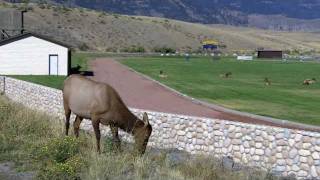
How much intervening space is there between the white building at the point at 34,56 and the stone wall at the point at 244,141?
108 ft

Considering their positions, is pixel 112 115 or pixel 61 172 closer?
pixel 61 172

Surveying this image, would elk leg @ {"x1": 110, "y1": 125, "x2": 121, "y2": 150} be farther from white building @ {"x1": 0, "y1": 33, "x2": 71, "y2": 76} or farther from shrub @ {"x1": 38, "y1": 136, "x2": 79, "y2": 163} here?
white building @ {"x1": 0, "y1": 33, "x2": 71, "y2": 76}

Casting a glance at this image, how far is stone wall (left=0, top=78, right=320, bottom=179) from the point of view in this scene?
15719 mm

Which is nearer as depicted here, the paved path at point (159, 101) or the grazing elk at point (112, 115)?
the grazing elk at point (112, 115)

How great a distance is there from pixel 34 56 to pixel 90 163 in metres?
42.7

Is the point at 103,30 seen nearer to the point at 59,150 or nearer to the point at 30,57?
the point at 30,57

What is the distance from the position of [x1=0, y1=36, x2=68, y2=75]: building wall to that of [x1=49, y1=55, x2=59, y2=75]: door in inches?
10.4

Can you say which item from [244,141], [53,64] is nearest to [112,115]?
[244,141]

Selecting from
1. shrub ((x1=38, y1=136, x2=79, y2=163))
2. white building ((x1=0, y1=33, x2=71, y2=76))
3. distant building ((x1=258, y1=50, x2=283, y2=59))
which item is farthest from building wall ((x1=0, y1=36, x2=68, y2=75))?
distant building ((x1=258, y1=50, x2=283, y2=59))

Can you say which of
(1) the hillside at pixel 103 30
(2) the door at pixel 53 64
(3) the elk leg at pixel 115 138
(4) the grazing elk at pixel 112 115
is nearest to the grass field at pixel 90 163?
(3) the elk leg at pixel 115 138

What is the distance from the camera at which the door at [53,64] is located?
54.7 m

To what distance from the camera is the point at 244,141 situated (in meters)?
17.4

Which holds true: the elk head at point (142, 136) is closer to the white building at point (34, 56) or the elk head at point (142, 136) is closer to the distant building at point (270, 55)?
the white building at point (34, 56)

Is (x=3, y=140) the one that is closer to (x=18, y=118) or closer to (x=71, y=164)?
(x=18, y=118)
